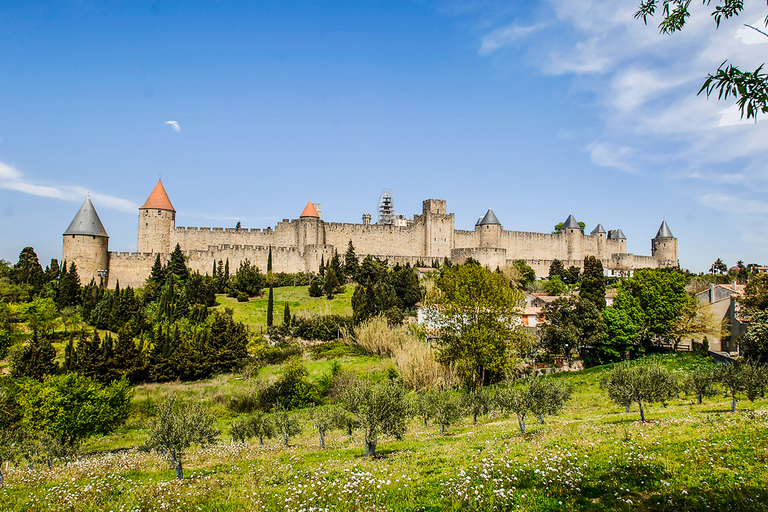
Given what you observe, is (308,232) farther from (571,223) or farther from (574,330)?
(571,223)

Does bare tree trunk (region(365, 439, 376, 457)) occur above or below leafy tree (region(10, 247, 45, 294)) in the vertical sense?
below

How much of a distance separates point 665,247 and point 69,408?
199ft

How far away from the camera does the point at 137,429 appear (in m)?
21.2

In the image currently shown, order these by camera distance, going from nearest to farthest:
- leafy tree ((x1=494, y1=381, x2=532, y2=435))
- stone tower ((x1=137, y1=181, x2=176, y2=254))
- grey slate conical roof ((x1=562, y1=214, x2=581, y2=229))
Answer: leafy tree ((x1=494, y1=381, x2=532, y2=435))
stone tower ((x1=137, y1=181, x2=176, y2=254))
grey slate conical roof ((x1=562, y1=214, x2=581, y2=229))

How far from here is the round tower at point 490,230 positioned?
2122 inches

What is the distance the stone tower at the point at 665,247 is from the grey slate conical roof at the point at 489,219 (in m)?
20.9

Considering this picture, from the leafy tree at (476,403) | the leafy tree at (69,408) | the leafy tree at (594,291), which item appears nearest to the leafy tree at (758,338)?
the leafy tree at (476,403)

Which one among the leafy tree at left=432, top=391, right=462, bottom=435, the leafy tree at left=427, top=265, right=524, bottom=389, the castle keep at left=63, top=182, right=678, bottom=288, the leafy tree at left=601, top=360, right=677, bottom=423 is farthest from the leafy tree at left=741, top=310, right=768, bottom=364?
the castle keep at left=63, top=182, right=678, bottom=288

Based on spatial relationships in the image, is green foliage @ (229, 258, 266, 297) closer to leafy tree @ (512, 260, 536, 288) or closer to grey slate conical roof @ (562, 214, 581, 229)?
leafy tree @ (512, 260, 536, 288)

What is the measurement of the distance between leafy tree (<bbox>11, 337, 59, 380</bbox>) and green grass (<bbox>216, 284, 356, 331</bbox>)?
1097cm

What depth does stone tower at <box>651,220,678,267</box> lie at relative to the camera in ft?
198

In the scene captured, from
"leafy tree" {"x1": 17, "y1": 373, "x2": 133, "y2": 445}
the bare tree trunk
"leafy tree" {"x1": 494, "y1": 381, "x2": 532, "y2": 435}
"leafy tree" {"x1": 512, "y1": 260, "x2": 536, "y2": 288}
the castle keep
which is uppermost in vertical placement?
the castle keep

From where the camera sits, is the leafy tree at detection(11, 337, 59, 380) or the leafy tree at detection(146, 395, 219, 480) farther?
the leafy tree at detection(11, 337, 59, 380)

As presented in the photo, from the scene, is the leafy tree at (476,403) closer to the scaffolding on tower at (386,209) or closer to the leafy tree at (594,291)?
the leafy tree at (594,291)
